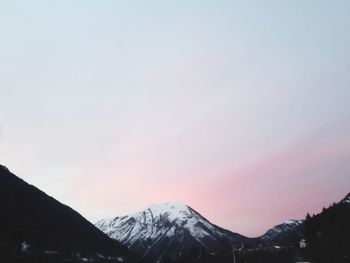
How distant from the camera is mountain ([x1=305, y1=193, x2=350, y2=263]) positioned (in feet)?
440

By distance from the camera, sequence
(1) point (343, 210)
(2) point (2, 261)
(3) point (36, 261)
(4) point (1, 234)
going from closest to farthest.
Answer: (2) point (2, 261)
(3) point (36, 261)
(1) point (343, 210)
(4) point (1, 234)

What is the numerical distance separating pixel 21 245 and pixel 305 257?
4124 inches

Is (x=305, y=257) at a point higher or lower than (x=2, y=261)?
higher

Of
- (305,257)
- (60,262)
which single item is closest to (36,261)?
(60,262)

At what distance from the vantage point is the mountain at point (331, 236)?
440 feet

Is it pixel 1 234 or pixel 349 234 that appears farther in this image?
pixel 1 234

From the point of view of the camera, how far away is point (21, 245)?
620ft

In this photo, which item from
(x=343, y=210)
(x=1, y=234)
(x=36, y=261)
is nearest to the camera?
(x=36, y=261)

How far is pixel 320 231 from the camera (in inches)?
7082

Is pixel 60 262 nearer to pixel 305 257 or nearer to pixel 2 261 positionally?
pixel 2 261

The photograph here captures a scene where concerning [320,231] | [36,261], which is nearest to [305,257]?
[320,231]

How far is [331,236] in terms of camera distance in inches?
5866

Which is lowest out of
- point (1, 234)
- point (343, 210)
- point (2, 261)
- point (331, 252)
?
point (2, 261)

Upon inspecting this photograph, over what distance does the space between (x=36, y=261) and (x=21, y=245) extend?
29837 millimetres
